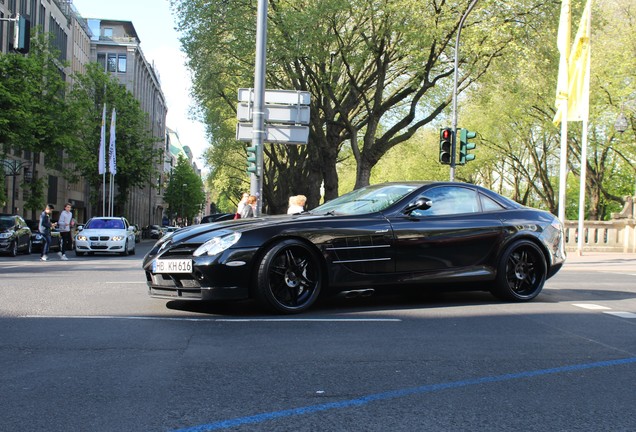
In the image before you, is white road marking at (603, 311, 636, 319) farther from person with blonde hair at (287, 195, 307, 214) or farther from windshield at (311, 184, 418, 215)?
person with blonde hair at (287, 195, 307, 214)

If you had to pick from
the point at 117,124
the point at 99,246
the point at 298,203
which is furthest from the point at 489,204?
the point at 117,124

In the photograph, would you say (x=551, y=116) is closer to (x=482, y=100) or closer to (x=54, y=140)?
(x=482, y=100)

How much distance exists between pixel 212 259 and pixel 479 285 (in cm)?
330

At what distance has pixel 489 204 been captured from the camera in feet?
29.5

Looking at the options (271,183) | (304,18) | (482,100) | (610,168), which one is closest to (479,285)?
(304,18)

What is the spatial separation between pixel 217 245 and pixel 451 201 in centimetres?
297

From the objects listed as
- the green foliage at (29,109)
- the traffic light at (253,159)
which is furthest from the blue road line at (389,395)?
the green foliage at (29,109)

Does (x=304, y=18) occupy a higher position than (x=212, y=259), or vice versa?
(x=304, y=18)

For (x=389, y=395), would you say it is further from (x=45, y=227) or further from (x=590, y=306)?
(x=45, y=227)

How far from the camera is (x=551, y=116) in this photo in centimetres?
4575

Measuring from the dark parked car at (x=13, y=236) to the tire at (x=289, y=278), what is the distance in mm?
18956

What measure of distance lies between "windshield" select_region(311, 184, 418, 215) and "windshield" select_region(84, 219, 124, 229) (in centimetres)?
1861

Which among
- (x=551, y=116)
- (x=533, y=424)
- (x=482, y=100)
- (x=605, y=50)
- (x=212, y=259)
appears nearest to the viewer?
(x=533, y=424)

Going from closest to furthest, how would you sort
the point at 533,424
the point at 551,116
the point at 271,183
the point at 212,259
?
1. the point at 533,424
2. the point at 212,259
3. the point at 551,116
4. the point at 271,183
